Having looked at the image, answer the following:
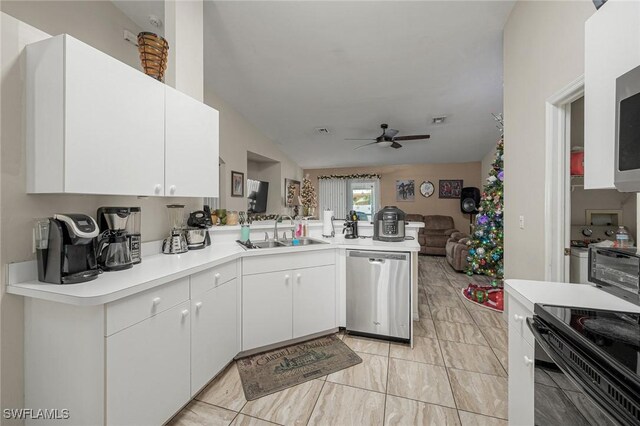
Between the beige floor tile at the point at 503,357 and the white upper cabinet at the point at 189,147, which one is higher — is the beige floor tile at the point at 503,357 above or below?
below

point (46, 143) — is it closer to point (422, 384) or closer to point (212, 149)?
point (212, 149)

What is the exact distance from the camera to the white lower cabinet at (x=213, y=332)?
157 cm

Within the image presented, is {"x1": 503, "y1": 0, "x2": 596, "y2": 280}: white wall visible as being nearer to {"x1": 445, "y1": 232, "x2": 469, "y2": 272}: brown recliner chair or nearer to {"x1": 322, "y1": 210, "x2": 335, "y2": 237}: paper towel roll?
{"x1": 322, "y1": 210, "x2": 335, "y2": 237}: paper towel roll

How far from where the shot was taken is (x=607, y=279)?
3.46ft

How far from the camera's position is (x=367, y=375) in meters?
1.88

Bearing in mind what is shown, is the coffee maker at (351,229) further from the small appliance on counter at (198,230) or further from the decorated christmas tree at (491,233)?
the decorated christmas tree at (491,233)

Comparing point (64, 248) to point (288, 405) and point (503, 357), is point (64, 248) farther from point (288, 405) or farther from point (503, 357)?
point (503, 357)

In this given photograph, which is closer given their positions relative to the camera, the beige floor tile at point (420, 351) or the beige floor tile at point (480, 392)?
the beige floor tile at point (480, 392)

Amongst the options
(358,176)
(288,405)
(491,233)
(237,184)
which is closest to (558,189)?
(288,405)

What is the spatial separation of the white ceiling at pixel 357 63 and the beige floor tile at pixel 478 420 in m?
3.15

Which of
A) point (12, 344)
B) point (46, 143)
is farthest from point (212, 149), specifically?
point (12, 344)

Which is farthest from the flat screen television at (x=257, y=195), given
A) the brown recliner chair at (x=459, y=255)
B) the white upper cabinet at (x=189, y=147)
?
the brown recliner chair at (x=459, y=255)

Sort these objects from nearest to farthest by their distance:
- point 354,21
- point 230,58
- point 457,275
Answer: point 354,21 < point 230,58 < point 457,275

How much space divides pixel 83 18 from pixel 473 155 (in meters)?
7.41
